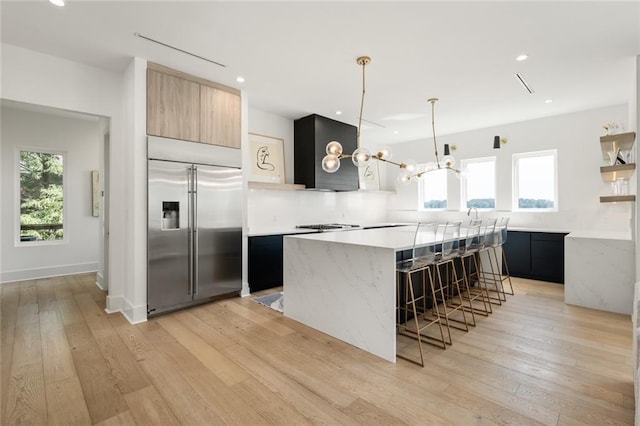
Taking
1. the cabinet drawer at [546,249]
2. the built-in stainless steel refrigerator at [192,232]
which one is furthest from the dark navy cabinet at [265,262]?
the cabinet drawer at [546,249]

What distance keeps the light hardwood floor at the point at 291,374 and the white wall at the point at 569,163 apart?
225 cm

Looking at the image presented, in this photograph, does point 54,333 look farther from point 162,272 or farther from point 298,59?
point 298,59

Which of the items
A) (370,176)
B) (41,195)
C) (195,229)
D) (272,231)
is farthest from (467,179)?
(41,195)

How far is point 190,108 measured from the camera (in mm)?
3650

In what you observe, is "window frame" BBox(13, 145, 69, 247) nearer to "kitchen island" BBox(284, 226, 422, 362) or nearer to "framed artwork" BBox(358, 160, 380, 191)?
"kitchen island" BBox(284, 226, 422, 362)

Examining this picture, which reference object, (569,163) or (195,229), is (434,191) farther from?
(195,229)

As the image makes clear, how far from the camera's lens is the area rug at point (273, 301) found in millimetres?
3630

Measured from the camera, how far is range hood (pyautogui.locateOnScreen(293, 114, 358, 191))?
5223 mm

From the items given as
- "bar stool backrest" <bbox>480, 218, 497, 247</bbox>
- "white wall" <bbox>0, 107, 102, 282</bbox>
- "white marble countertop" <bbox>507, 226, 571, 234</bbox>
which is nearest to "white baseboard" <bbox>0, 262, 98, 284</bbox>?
"white wall" <bbox>0, 107, 102, 282</bbox>

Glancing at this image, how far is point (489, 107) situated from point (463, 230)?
2.42 metres

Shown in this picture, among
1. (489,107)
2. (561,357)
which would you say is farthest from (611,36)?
(561,357)

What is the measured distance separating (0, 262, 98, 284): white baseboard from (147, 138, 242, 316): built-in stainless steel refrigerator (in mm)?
3203

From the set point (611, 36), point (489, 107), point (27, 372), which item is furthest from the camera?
point (489, 107)

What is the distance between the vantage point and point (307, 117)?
17.5 ft
